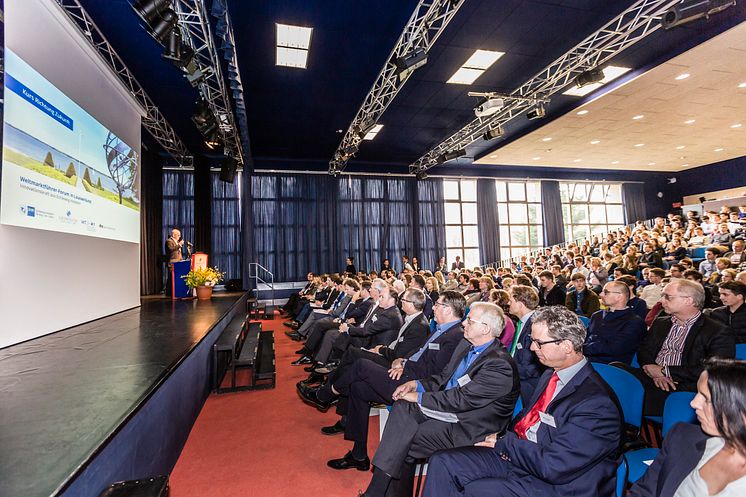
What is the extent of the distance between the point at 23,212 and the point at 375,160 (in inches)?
404

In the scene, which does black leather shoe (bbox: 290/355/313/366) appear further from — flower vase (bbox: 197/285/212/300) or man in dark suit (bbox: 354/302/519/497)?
flower vase (bbox: 197/285/212/300)

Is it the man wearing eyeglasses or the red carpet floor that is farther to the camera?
the man wearing eyeglasses

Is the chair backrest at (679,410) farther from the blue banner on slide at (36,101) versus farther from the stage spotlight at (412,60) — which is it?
the blue banner on slide at (36,101)

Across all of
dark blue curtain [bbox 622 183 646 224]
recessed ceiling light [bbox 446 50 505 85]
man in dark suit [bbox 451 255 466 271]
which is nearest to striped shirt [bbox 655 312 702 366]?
recessed ceiling light [bbox 446 50 505 85]

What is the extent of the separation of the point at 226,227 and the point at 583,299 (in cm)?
1019

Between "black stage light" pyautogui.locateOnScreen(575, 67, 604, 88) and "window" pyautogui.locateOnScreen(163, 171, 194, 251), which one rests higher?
"black stage light" pyautogui.locateOnScreen(575, 67, 604, 88)

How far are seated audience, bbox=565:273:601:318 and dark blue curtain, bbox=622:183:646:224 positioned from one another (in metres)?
11.7

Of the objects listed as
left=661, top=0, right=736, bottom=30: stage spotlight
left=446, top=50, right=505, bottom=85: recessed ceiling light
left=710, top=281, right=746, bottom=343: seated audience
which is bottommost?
left=710, top=281, right=746, bottom=343: seated audience

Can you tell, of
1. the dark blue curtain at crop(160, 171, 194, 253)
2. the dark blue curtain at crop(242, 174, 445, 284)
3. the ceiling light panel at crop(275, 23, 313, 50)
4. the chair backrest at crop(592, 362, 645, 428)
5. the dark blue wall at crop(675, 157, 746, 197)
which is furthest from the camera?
the dark blue wall at crop(675, 157, 746, 197)

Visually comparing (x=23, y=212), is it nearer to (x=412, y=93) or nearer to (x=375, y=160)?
(x=412, y=93)

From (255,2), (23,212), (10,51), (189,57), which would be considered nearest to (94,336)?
(23,212)

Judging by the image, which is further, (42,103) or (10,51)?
(42,103)

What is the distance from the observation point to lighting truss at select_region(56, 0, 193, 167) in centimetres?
476

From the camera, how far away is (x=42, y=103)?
12.5 feet
